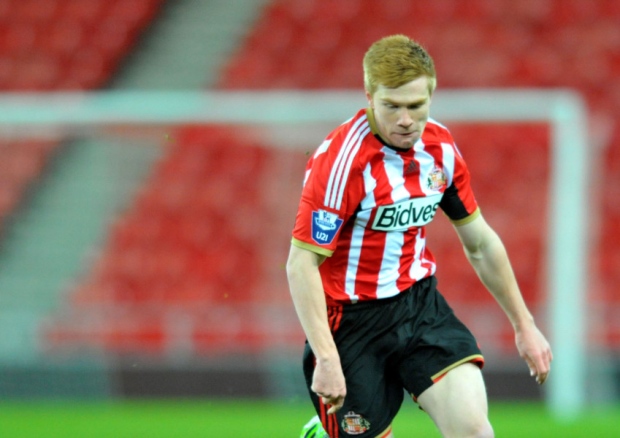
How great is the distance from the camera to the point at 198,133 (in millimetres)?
9859

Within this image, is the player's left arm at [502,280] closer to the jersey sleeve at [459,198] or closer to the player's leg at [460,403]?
the jersey sleeve at [459,198]

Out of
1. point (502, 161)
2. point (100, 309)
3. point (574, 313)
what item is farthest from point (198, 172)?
point (574, 313)

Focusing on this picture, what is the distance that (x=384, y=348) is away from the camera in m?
4.38

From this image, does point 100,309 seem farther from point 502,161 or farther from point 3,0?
point 3,0

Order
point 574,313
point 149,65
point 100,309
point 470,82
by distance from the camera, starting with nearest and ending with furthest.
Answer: point 574,313
point 100,309
point 470,82
point 149,65

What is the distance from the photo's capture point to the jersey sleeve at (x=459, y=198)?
439 centimetres

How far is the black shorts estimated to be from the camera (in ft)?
14.3

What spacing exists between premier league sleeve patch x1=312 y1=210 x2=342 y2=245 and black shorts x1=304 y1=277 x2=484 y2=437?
472mm

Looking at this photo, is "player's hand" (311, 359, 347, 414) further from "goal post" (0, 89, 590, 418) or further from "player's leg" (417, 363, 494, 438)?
"goal post" (0, 89, 590, 418)

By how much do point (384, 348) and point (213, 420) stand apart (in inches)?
169

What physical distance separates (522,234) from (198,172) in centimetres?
283

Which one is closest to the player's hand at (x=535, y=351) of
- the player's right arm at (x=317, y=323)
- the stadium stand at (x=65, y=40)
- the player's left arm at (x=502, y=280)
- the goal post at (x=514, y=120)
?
the player's left arm at (x=502, y=280)

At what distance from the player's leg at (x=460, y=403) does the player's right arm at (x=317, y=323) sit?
435 mm

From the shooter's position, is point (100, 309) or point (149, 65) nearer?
point (100, 309)
